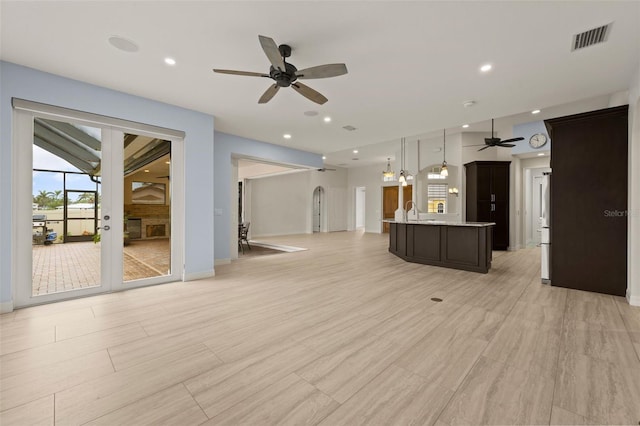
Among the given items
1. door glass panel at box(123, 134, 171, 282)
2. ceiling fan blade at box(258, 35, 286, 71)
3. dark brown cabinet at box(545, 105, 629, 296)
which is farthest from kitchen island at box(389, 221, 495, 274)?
door glass panel at box(123, 134, 171, 282)

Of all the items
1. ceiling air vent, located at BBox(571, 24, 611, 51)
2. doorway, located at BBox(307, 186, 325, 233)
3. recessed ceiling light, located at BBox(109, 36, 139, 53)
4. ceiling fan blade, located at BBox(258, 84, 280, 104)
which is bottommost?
doorway, located at BBox(307, 186, 325, 233)

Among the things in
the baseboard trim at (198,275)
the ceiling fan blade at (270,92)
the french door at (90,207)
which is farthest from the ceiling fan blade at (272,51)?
the baseboard trim at (198,275)

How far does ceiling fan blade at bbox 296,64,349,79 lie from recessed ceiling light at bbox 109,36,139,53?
183cm

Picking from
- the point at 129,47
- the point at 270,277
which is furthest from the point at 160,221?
the point at 129,47

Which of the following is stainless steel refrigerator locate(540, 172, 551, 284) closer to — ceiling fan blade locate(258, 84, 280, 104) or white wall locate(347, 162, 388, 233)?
ceiling fan blade locate(258, 84, 280, 104)

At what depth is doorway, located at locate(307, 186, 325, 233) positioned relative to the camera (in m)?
14.0

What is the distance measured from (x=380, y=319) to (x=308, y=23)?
10.3ft

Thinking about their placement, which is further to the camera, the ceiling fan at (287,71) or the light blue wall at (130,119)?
the light blue wall at (130,119)

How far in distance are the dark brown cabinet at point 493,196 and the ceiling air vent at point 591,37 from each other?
5347 millimetres

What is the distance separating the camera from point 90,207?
155 inches

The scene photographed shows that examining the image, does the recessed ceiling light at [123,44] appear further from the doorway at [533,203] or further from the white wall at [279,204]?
the doorway at [533,203]

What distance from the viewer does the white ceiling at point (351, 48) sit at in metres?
2.40

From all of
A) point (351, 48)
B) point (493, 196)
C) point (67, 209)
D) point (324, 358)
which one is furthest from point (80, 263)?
point (493, 196)

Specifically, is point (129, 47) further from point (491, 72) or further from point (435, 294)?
point (435, 294)
